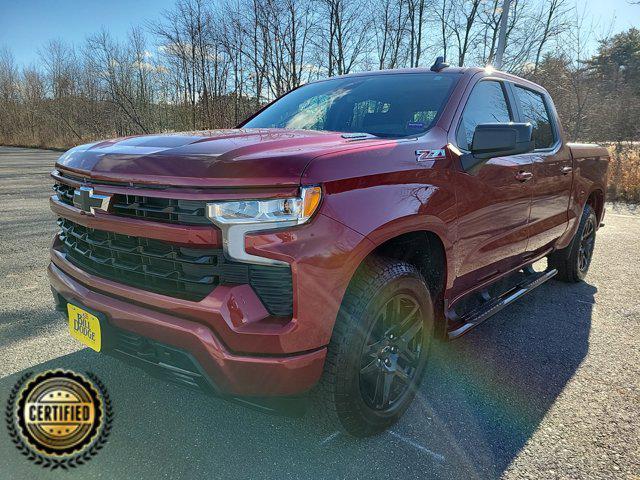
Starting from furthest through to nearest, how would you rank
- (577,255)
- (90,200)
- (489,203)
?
(577,255) → (489,203) → (90,200)

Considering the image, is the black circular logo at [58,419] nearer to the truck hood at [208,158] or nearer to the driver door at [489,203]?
the truck hood at [208,158]

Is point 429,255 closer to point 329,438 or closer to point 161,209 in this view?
point 329,438

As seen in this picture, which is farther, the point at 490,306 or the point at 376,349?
the point at 490,306

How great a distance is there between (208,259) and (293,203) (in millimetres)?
394

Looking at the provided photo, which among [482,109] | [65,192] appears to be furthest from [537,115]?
[65,192]

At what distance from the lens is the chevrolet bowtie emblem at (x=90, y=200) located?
196 centimetres

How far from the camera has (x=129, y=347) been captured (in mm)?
1909

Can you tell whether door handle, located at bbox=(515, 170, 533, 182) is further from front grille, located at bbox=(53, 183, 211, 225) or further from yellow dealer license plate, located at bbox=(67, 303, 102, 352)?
yellow dealer license plate, located at bbox=(67, 303, 102, 352)

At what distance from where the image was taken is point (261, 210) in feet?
5.44

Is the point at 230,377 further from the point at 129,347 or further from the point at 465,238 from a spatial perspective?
the point at 465,238

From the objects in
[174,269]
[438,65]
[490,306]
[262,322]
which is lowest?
[490,306]

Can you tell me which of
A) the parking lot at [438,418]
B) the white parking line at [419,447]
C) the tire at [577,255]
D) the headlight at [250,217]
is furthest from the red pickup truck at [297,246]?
the tire at [577,255]

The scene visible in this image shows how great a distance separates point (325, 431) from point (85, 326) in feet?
4.12

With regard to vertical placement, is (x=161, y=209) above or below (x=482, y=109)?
below
